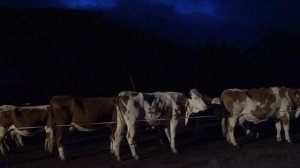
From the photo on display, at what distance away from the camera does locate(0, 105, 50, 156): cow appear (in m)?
12.7

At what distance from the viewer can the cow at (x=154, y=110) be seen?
39.5 feet

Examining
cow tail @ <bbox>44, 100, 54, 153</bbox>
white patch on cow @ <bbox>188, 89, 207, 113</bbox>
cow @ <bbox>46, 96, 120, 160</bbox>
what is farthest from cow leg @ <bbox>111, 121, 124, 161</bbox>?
white patch on cow @ <bbox>188, 89, 207, 113</bbox>

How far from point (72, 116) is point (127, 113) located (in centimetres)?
145

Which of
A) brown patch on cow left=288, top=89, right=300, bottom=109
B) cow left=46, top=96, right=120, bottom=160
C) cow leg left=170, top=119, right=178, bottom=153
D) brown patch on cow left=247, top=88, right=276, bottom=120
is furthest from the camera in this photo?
brown patch on cow left=288, top=89, right=300, bottom=109

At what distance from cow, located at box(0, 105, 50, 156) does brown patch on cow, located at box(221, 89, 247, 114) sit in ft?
16.6

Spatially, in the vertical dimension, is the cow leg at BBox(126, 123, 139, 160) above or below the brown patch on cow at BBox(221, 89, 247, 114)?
below

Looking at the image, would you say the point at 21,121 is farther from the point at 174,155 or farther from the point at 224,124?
the point at 224,124

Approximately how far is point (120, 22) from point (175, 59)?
9.31 metres

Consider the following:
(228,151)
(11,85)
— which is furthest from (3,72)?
(228,151)

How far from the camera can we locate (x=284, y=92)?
1470cm

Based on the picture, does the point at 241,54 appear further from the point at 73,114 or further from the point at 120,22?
the point at 73,114

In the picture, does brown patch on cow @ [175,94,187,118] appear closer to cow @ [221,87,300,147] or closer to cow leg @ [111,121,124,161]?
cow @ [221,87,300,147]

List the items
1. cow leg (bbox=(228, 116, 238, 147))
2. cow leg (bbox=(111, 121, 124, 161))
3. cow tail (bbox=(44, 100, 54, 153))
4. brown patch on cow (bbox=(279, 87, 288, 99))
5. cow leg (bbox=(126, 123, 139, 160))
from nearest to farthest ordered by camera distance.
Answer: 1. cow leg (bbox=(111, 121, 124, 161))
2. cow leg (bbox=(126, 123, 139, 160))
3. cow tail (bbox=(44, 100, 54, 153))
4. cow leg (bbox=(228, 116, 238, 147))
5. brown patch on cow (bbox=(279, 87, 288, 99))

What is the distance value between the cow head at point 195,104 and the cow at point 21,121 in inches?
153
